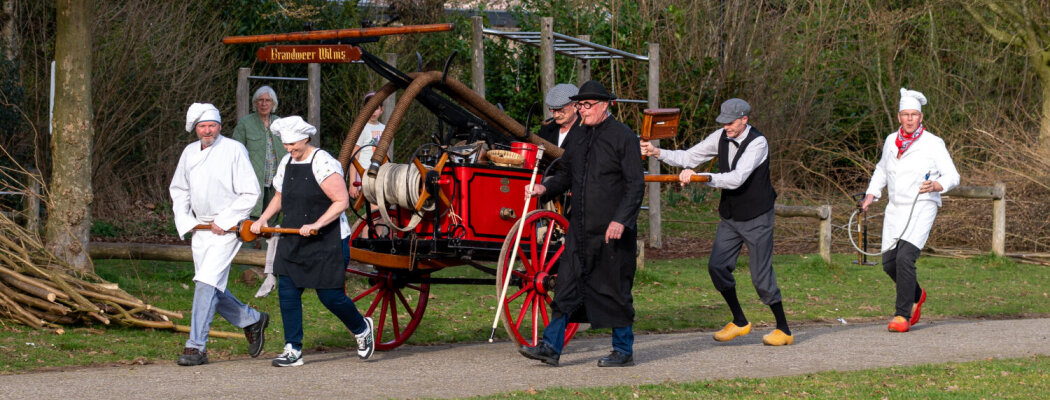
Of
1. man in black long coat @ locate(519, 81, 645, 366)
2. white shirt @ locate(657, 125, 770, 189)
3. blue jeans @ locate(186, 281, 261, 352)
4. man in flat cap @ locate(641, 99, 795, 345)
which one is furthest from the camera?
man in flat cap @ locate(641, 99, 795, 345)

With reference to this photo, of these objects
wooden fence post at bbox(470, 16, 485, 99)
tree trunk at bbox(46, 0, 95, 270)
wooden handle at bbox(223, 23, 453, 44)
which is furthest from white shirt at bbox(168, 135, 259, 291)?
wooden fence post at bbox(470, 16, 485, 99)

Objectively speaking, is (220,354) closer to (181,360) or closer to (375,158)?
(181,360)

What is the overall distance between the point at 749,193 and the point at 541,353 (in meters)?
2.10

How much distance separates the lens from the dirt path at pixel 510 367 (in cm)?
680

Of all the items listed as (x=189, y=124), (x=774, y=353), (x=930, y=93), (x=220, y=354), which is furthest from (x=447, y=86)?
(x=930, y=93)

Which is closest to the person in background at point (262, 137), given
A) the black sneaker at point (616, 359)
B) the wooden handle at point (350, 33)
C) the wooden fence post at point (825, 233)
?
the wooden handle at point (350, 33)

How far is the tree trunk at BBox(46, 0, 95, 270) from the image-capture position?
9797 millimetres

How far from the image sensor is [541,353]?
7809mm

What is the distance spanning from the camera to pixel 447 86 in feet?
28.8

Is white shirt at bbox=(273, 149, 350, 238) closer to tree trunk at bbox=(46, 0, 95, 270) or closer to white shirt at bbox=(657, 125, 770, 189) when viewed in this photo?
white shirt at bbox=(657, 125, 770, 189)

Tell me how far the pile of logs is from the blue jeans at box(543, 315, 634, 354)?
2670mm

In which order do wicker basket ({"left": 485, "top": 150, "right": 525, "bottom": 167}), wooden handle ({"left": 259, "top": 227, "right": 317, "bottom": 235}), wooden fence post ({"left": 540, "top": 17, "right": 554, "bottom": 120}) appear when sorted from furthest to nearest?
wooden fence post ({"left": 540, "top": 17, "right": 554, "bottom": 120})
wicker basket ({"left": 485, "top": 150, "right": 525, "bottom": 167})
wooden handle ({"left": 259, "top": 227, "right": 317, "bottom": 235})

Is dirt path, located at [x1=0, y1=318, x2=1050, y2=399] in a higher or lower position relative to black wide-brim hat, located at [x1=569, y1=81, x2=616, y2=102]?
lower

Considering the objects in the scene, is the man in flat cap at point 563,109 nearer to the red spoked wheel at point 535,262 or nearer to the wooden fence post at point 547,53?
the red spoked wheel at point 535,262
